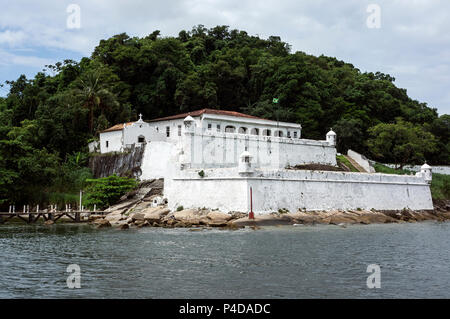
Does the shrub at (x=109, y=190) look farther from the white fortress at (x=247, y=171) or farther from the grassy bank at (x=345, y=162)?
the grassy bank at (x=345, y=162)

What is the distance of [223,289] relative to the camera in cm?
1625

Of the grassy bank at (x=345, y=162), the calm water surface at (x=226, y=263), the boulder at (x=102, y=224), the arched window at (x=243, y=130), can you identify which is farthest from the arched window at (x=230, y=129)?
the calm water surface at (x=226, y=263)

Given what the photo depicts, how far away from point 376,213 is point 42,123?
109ft

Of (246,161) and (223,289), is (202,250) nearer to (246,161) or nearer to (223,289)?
(223,289)

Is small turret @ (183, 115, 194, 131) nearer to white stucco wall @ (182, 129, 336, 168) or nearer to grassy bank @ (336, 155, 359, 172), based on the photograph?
white stucco wall @ (182, 129, 336, 168)

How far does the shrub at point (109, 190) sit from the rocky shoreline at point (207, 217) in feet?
2.29

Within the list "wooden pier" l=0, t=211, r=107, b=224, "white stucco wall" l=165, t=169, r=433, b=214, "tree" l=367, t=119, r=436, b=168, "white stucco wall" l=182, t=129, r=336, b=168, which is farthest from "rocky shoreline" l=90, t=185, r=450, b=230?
"tree" l=367, t=119, r=436, b=168

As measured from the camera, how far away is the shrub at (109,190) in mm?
42125

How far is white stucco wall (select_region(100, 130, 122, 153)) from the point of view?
158ft

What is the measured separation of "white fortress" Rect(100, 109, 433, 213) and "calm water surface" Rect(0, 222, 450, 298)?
472 cm

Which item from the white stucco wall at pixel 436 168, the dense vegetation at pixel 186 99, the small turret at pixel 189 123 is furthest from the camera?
the white stucco wall at pixel 436 168

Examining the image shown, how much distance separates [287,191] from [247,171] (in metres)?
3.84

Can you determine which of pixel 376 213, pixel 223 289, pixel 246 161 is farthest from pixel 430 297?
pixel 376 213

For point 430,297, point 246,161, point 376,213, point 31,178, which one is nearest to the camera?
point 430,297
